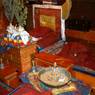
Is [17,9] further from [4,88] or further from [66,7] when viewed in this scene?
[66,7]

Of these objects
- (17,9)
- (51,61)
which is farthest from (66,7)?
(51,61)

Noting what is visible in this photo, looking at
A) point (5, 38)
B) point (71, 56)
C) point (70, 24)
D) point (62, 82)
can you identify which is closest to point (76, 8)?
point (70, 24)

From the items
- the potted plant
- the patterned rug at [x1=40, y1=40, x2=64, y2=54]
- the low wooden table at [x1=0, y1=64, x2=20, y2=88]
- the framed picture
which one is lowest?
the low wooden table at [x1=0, y1=64, x2=20, y2=88]

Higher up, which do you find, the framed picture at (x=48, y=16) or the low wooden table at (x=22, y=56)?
the framed picture at (x=48, y=16)

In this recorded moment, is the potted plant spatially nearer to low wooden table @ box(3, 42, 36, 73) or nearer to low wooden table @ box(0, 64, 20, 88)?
Answer: low wooden table @ box(3, 42, 36, 73)

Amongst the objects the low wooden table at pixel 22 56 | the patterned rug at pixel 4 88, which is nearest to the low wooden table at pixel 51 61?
the low wooden table at pixel 22 56

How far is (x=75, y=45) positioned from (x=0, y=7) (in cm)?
139

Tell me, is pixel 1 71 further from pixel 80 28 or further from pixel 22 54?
pixel 80 28

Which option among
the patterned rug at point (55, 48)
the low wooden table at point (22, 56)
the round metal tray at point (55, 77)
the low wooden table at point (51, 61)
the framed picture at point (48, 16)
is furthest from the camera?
the framed picture at point (48, 16)

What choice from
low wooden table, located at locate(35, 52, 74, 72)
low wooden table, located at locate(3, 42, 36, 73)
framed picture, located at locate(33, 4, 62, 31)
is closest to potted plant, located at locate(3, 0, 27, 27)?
low wooden table, located at locate(3, 42, 36, 73)

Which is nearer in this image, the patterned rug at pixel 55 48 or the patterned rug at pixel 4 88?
the patterned rug at pixel 4 88

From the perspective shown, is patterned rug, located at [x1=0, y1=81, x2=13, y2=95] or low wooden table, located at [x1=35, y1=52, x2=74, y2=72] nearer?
low wooden table, located at [x1=35, y1=52, x2=74, y2=72]

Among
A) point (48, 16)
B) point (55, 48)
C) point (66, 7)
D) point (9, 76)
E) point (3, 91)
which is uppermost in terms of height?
point (66, 7)

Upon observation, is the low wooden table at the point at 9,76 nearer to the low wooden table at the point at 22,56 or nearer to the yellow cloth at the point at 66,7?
the low wooden table at the point at 22,56
